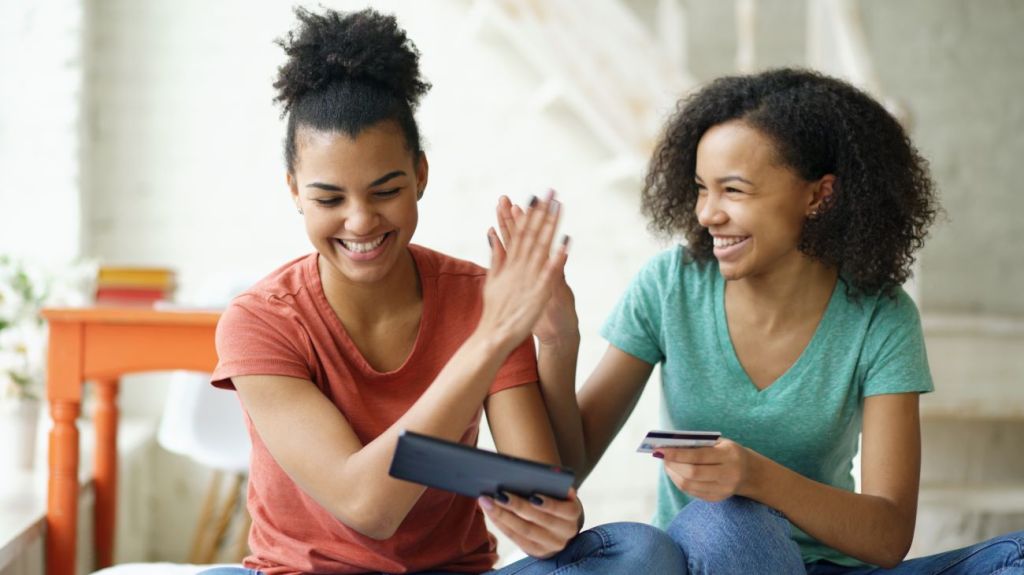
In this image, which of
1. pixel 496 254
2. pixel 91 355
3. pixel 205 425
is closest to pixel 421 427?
pixel 496 254

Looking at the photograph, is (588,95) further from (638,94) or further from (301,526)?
(301,526)

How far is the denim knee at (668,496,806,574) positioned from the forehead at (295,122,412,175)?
2.12ft

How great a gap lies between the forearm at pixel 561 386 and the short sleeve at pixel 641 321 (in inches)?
7.6

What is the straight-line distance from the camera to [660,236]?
6.72ft

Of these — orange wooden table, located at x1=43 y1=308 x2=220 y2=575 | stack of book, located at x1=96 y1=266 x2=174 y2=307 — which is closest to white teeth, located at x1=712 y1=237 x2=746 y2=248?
orange wooden table, located at x1=43 y1=308 x2=220 y2=575

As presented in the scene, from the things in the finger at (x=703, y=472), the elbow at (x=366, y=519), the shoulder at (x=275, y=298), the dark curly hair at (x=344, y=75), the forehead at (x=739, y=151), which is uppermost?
the dark curly hair at (x=344, y=75)

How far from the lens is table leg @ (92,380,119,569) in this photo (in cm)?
266

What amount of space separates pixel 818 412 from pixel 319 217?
0.85m

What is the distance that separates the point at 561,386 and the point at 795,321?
43 centimetres

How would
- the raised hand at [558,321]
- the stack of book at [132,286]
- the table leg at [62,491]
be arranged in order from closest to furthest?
1. the raised hand at [558,321]
2. the table leg at [62,491]
3. the stack of book at [132,286]

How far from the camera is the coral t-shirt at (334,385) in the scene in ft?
5.10

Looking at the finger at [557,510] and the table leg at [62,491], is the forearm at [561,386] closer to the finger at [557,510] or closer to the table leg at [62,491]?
the finger at [557,510]

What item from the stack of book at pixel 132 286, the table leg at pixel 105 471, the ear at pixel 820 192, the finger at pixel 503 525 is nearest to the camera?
the finger at pixel 503 525

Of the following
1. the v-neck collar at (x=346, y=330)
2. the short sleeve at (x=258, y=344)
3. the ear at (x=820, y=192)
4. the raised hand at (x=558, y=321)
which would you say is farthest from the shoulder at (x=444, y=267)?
the ear at (x=820, y=192)
